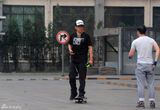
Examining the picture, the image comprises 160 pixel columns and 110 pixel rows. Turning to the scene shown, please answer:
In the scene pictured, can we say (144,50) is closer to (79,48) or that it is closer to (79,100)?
(79,48)

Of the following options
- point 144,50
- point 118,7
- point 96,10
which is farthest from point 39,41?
point 144,50

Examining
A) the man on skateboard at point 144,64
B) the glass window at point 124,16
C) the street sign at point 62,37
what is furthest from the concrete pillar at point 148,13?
the man on skateboard at point 144,64

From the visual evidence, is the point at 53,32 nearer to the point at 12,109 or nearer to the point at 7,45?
the point at 7,45

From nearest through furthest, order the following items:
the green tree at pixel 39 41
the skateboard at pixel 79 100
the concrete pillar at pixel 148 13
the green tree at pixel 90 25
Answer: the skateboard at pixel 79 100
the green tree at pixel 39 41
the green tree at pixel 90 25
the concrete pillar at pixel 148 13

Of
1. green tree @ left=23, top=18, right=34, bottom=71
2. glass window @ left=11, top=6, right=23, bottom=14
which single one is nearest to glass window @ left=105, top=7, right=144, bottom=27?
glass window @ left=11, top=6, right=23, bottom=14

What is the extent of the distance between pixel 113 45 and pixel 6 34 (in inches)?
357

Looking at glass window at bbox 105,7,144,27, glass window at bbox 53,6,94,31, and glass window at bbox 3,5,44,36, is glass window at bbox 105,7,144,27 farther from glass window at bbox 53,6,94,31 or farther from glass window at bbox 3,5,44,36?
glass window at bbox 3,5,44,36

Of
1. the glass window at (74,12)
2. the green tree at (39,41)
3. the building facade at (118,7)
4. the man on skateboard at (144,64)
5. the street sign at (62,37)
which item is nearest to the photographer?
the man on skateboard at (144,64)

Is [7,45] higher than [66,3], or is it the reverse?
[66,3]

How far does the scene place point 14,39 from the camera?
3647 centimetres

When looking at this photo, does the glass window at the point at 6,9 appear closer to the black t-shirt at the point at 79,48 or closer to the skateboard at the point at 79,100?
the black t-shirt at the point at 79,48

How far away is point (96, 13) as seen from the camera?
41.8 meters

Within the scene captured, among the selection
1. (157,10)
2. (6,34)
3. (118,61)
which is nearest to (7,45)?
(6,34)

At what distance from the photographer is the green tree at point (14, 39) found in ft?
119
